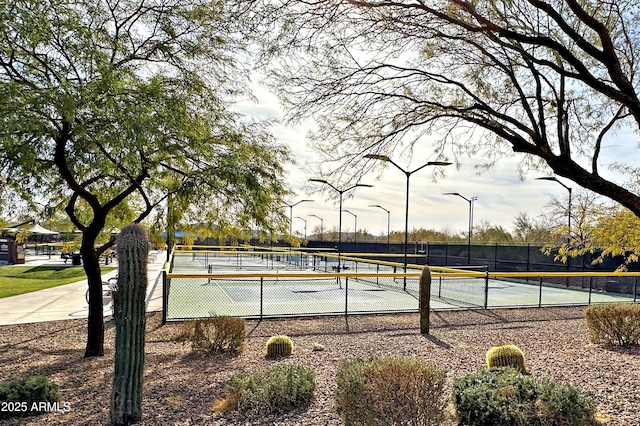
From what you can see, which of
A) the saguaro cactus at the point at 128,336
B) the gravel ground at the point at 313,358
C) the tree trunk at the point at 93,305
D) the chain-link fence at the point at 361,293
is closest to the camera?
the saguaro cactus at the point at 128,336

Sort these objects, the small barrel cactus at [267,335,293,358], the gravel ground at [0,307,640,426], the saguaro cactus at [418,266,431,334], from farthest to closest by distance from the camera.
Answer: the saguaro cactus at [418,266,431,334]
the small barrel cactus at [267,335,293,358]
the gravel ground at [0,307,640,426]

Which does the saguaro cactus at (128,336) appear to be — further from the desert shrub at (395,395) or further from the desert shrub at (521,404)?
the desert shrub at (521,404)

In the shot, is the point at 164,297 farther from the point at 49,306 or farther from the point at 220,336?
the point at 49,306

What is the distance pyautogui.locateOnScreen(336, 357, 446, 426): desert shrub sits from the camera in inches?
148

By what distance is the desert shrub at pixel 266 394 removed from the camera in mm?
4957

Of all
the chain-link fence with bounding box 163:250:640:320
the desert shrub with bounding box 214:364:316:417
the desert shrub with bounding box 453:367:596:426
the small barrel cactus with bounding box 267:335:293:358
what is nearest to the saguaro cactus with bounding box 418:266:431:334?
the chain-link fence with bounding box 163:250:640:320

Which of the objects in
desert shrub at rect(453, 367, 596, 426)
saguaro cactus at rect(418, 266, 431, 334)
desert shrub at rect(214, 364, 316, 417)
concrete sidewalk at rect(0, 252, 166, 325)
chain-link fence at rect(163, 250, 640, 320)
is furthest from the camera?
chain-link fence at rect(163, 250, 640, 320)

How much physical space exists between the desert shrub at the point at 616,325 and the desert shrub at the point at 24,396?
29.9 feet

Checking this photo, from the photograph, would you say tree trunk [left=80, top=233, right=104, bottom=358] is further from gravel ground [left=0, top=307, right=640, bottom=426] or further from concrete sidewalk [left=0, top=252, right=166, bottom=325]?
concrete sidewalk [left=0, top=252, right=166, bottom=325]

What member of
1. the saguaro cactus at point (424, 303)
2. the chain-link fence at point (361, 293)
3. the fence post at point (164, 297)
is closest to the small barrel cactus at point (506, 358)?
the saguaro cactus at point (424, 303)

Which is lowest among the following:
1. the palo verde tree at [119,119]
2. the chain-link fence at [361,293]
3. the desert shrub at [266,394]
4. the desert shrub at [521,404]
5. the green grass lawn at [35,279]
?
the green grass lawn at [35,279]

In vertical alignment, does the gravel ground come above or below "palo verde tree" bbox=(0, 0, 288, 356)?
below

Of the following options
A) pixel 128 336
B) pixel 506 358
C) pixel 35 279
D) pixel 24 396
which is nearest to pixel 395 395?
pixel 128 336

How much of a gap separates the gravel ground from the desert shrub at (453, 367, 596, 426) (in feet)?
2.77
